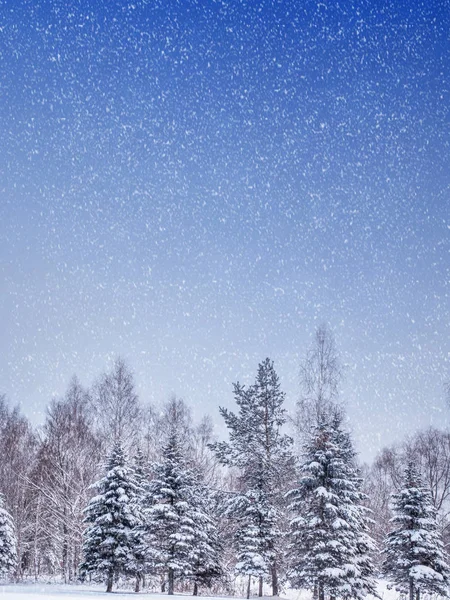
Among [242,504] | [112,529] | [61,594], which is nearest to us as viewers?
[61,594]

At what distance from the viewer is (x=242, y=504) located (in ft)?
90.7

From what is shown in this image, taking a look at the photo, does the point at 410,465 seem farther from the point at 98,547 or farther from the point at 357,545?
the point at 98,547

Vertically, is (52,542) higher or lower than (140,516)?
lower

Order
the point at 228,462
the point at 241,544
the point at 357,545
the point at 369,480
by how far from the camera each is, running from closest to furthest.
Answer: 1. the point at 357,545
2. the point at 241,544
3. the point at 228,462
4. the point at 369,480

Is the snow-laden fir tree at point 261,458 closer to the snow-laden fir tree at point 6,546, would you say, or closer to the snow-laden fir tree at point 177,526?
the snow-laden fir tree at point 177,526

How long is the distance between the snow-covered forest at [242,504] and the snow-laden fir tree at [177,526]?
65 mm

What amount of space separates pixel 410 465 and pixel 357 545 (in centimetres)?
456

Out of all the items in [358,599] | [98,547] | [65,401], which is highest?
[65,401]

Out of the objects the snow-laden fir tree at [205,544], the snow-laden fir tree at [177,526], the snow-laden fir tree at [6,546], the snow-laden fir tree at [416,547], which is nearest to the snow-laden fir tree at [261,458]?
the snow-laden fir tree at [205,544]

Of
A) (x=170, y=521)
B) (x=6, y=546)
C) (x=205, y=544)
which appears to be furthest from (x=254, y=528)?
(x=6, y=546)

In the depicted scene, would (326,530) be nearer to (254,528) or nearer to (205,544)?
(254,528)

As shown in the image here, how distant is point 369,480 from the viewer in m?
62.9

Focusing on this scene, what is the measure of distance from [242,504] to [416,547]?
844 cm

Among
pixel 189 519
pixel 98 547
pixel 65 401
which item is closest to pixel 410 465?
pixel 189 519
